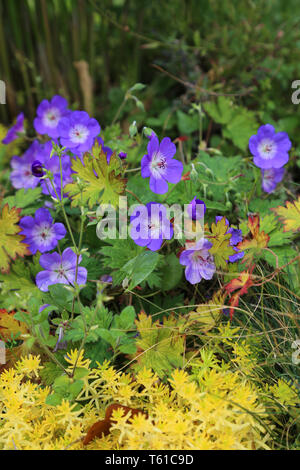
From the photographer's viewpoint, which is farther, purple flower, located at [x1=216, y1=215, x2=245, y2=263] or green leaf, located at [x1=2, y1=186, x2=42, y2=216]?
green leaf, located at [x1=2, y1=186, x2=42, y2=216]

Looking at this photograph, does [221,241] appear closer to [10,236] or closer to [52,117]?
[10,236]

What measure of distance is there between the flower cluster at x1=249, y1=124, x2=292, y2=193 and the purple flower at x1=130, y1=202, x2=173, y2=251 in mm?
328

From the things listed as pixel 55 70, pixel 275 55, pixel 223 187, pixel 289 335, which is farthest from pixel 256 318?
pixel 55 70

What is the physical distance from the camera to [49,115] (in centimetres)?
150

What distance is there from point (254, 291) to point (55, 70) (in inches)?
53.9

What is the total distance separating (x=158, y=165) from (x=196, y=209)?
14 cm

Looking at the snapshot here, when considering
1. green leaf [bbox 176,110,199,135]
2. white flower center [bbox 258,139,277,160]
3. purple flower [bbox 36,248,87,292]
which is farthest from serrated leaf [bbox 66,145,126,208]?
green leaf [bbox 176,110,199,135]

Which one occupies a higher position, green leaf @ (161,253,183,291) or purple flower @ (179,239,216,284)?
purple flower @ (179,239,216,284)

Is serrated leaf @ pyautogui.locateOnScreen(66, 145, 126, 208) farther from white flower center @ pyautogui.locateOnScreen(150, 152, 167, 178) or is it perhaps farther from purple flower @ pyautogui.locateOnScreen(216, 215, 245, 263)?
purple flower @ pyautogui.locateOnScreen(216, 215, 245, 263)

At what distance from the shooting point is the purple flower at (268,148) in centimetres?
125

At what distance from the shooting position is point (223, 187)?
1343 mm

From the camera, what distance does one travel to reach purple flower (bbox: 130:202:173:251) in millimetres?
1047

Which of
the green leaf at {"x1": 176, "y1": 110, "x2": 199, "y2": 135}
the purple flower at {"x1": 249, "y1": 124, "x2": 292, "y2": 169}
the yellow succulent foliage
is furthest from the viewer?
the green leaf at {"x1": 176, "y1": 110, "x2": 199, "y2": 135}

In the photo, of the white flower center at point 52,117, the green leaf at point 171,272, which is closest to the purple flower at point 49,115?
the white flower center at point 52,117
